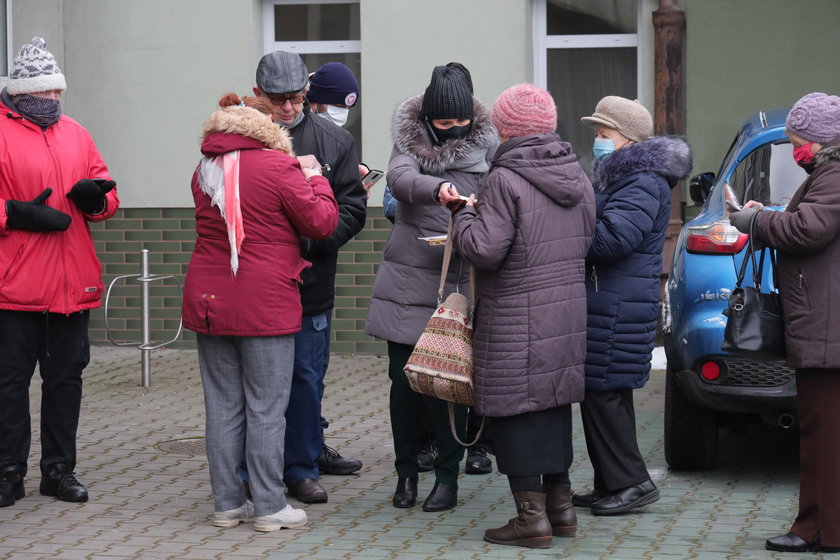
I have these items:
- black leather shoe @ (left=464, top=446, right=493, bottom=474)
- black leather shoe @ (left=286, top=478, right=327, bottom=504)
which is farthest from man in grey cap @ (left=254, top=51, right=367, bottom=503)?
black leather shoe @ (left=464, top=446, right=493, bottom=474)

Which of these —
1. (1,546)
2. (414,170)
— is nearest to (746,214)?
(414,170)

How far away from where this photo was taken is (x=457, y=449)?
20.5ft

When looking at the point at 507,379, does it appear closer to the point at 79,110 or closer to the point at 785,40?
the point at 785,40

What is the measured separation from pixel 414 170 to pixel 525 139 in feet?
2.37

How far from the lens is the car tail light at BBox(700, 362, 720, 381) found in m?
6.54

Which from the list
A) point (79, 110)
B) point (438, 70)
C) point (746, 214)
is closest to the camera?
point (746, 214)

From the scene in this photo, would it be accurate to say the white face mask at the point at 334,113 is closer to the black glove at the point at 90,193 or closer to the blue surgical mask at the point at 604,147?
the black glove at the point at 90,193

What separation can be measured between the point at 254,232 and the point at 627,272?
1551mm

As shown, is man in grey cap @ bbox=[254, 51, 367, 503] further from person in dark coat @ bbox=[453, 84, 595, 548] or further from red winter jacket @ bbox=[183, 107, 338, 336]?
person in dark coat @ bbox=[453, 84, 595, 548]

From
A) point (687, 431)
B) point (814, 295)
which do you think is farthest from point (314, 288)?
point (814, 295)

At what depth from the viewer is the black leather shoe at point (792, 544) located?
5559 millimetres

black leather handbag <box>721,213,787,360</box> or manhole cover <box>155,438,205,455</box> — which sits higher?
black leather handbag <box>721,213,787,360</box>

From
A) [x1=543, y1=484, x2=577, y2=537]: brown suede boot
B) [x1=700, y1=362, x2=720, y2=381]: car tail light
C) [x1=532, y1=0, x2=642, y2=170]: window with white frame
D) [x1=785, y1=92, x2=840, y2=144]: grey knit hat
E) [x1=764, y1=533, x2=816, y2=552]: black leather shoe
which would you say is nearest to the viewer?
[x1=785, y1=92, x2=840, y2=144]: grey knit hat

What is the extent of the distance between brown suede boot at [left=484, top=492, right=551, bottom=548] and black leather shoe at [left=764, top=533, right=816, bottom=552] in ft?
2.87
